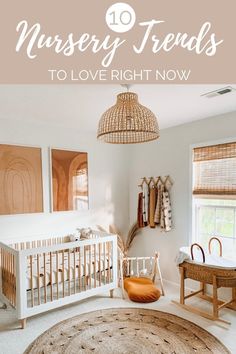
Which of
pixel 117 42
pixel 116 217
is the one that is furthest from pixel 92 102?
pixel 116 217

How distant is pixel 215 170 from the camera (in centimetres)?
332

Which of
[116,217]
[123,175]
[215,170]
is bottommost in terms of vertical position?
[116,217]

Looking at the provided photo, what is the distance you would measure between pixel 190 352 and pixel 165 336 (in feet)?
0.96

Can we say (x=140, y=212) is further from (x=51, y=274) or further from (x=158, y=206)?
(x=51, y=274)

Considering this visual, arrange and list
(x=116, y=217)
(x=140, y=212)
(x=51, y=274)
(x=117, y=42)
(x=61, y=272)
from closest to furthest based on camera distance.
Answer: (x=117, y=42), (x=51, y=274), (x=61, y=272), (x=140, y=212), (x=116, y=217)

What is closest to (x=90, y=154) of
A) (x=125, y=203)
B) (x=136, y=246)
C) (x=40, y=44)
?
(x=125, y=203)

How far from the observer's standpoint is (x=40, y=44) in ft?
5.15

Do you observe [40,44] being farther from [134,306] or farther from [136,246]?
[136,246]

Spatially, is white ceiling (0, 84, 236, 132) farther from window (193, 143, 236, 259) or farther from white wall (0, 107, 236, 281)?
window (193, 143, 236, 259)

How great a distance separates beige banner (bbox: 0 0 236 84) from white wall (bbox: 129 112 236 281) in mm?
1433

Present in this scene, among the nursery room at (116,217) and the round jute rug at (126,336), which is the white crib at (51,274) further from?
the round jute rug at (126,336)

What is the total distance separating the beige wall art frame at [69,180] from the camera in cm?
377

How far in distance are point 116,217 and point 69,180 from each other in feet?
3.69

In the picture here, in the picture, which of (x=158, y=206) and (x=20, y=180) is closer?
(x=20, y=180)
